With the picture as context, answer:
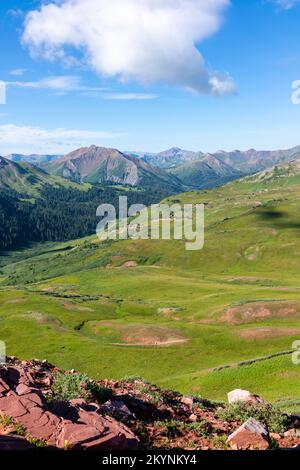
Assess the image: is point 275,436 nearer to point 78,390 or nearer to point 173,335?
point 78,390

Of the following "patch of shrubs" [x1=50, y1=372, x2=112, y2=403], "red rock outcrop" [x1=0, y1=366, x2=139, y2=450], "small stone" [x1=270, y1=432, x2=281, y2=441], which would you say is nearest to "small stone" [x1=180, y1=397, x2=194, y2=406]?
"patch of shrubs" [x1=50, y1=372, x2=112, y2=403]

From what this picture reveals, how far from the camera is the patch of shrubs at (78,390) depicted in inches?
759

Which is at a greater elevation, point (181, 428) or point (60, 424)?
point (60, 424)

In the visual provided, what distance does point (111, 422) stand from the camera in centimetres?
1609

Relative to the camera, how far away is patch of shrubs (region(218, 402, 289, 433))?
2006cm

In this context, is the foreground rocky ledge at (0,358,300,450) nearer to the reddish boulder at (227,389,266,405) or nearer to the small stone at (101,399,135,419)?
the small stone at (101,399,135,419)

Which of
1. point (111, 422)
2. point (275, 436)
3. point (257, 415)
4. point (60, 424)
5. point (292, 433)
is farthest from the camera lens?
point (257, 415)

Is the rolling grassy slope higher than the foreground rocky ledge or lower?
lower

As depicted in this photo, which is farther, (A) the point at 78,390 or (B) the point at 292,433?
(A) the point at 78,390

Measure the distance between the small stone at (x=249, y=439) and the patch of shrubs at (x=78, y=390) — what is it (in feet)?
20.6

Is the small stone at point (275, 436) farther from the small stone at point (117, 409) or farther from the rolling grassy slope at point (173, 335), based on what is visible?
the rolling grassy slope at point (173, 335)

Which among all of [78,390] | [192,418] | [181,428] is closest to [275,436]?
[192,418]

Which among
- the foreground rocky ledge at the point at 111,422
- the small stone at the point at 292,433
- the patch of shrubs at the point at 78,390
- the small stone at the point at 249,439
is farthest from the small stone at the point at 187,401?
the small stone at the point at 249,439

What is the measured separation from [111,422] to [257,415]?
8.32m
